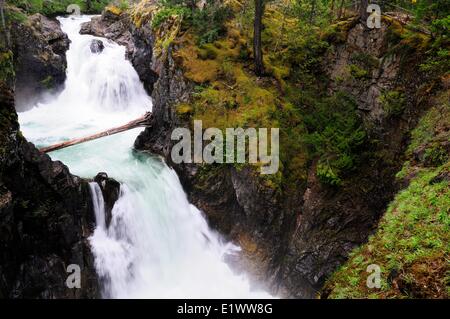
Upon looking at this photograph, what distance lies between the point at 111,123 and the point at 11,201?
42.6 ft

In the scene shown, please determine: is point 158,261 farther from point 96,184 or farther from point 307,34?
point 307,34

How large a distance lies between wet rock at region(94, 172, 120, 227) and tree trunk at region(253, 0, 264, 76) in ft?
26.9

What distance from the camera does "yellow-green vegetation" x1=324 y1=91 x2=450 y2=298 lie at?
5605 mm

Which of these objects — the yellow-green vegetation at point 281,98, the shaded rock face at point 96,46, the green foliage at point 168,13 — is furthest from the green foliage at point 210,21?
the shaded rock face at point 96,46

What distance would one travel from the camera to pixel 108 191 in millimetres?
12211

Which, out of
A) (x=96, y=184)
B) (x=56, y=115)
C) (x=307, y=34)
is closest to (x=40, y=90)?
(x=56, y=115)

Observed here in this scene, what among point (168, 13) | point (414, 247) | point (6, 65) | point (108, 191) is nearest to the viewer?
point (414, 247)

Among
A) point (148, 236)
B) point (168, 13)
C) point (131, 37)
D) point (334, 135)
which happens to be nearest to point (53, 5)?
point (131, 37)

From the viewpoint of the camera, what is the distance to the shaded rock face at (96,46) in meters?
24.7

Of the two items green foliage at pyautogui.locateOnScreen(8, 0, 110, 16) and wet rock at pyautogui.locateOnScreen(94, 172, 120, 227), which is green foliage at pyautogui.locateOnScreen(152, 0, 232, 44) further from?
green foliage at pyautogui.locateOnScreen(8, 0, 110, 16)

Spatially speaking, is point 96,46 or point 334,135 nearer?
point 334,135

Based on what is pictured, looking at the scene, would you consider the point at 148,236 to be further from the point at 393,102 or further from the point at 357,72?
the point at 357,72

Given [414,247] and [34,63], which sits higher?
[34,63]

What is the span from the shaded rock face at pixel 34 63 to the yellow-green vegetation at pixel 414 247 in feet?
72.1
